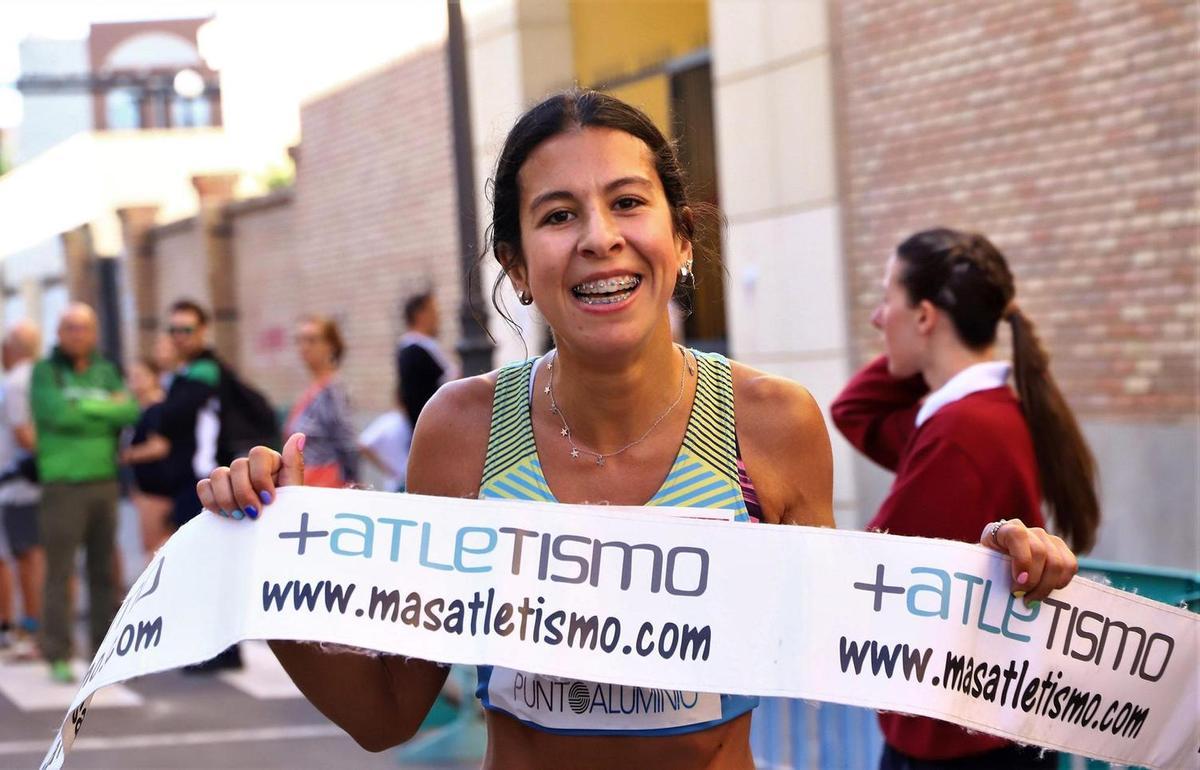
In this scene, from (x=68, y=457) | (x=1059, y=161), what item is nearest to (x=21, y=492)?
(x=68, y=457)

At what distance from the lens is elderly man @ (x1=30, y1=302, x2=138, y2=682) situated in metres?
9.42

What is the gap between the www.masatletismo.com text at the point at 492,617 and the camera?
2533 millimetres

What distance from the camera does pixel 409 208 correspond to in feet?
51.0

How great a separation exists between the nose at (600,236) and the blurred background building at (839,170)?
46cm

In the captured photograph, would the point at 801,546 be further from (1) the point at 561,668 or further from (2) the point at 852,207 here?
(2) the point at 852,207

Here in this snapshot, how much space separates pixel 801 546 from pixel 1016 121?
6919mm

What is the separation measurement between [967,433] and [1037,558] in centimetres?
109

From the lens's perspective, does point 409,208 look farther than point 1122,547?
Yes

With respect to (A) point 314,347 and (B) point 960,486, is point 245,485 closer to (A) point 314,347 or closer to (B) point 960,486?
(B) point 960,486

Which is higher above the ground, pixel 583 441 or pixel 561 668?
pixel 583 441

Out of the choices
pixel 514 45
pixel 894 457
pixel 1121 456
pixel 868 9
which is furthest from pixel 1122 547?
pixel 514 45

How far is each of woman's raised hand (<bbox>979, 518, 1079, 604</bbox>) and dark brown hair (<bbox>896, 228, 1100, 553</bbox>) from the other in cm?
122

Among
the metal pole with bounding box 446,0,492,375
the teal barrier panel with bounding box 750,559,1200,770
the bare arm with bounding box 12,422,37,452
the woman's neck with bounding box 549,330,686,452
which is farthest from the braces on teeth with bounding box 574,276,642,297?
the bare arm with bounding box 12,422,37,452

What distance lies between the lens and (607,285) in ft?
8.25
